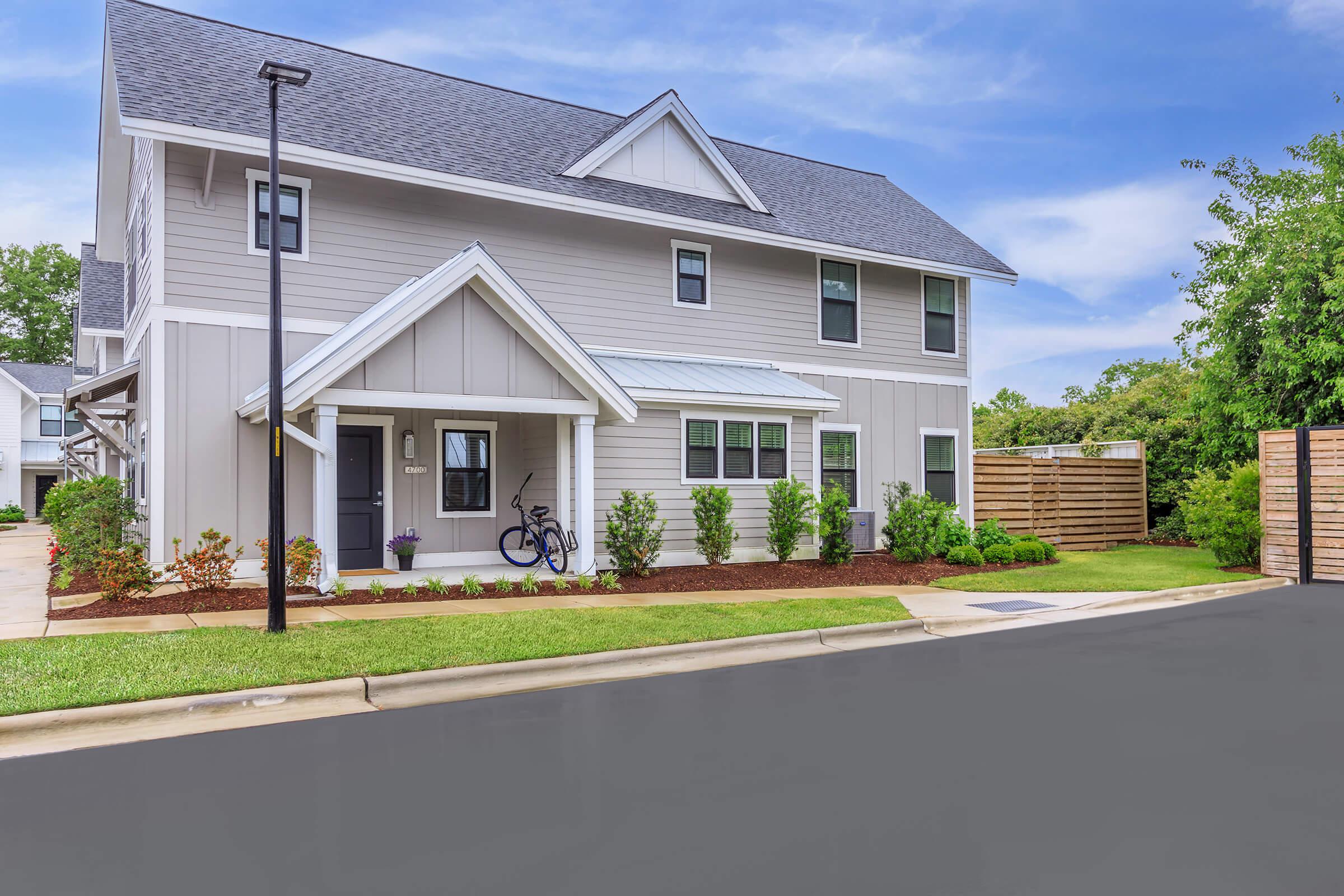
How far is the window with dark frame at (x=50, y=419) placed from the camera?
137ft

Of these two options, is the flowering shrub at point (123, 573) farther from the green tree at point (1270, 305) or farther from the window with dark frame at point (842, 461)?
the green tree at point (1270, 305)

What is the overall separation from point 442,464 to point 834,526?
6232 millimetres

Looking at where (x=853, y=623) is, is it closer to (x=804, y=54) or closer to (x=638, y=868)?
(x=638, y=868)

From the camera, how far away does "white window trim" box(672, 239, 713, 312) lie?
15.7 meters

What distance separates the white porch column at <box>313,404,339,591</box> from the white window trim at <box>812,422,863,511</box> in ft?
26.8

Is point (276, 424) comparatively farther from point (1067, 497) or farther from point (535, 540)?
point (1067, 497)

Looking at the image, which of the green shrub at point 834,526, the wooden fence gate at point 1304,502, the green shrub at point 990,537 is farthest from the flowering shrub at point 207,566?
the wooden fence gate at point 1304,502

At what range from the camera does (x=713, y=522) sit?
46.0 ft

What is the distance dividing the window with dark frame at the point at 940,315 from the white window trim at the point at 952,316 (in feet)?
0.04

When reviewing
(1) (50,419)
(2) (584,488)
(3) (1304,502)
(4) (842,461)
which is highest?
(1) (50,419)

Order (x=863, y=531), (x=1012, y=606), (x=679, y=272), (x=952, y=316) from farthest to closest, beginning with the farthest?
(x=952, y=316) → (x=863, y=531) → (x=679, y=272) → (x=1012, y=606)

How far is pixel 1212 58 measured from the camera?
21812 mm

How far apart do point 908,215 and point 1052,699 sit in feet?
48.9

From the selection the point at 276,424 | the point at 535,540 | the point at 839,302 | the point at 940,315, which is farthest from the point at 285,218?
the point at 940,315
